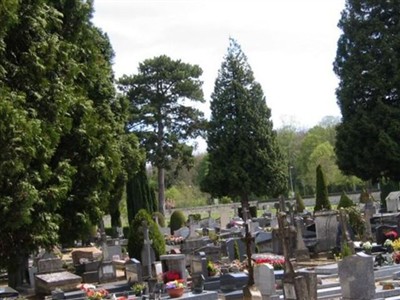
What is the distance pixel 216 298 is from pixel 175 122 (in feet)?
104

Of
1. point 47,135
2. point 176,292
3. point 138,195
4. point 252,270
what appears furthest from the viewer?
point 138,195

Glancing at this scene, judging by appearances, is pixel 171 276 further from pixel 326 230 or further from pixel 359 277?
pixel 326 230

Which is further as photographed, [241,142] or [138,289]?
[241,142]

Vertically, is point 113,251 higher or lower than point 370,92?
lower

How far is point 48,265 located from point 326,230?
9.52m

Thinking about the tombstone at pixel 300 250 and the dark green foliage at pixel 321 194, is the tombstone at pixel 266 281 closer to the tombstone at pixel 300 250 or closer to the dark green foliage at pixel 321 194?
the tombstone at pixel 300 250

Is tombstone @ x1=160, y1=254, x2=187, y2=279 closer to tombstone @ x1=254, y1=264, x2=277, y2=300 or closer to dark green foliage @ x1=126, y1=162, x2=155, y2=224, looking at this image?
tombstone @ x1=254, y1=264, x2=277, y2=300

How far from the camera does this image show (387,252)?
615 inches

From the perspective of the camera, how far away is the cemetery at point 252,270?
959 cm

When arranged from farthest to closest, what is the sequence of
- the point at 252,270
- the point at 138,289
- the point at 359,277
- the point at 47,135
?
the point at 47,135 < the point at 138,289 < the point at 252,270 < the point at 359,277

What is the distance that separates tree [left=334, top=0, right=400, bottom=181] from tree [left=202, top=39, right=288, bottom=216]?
8.57m

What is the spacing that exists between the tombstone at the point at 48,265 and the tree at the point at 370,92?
16928 millimetres

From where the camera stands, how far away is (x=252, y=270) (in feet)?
36.8

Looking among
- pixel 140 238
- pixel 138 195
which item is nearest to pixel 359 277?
pixel 140 238
